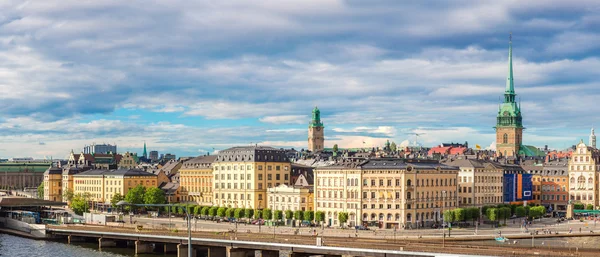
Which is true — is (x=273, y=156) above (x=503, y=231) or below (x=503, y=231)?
above

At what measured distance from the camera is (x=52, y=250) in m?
138

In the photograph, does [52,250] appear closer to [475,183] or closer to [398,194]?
[398,194]

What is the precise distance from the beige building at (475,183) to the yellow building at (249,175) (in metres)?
39.8

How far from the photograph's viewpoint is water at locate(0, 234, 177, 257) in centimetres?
13112

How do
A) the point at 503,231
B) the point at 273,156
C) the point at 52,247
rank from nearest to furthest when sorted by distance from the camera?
the point at 52,247 → the point at 503,231 → the point at 273,156

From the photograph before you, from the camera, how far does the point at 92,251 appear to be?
5384 inches

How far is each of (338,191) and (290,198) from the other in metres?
17.2

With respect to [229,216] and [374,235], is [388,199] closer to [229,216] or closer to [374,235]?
[374,235]

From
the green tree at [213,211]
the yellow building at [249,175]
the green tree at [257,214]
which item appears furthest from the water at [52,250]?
the yellow building at [249,175]

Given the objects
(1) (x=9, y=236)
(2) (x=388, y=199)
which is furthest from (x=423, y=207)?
(1) (x=9, y=236)

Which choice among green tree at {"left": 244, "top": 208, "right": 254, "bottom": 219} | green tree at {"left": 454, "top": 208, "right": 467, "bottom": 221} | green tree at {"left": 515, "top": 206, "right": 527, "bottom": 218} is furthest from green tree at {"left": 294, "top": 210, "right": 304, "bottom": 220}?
green tree at {"left": 515, "top": 206, "right": 527, "bottom": 218}

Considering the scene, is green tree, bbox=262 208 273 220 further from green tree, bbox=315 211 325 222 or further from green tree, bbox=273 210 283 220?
green tree, bbox=315 211 325 222

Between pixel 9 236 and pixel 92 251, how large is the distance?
37.3 m

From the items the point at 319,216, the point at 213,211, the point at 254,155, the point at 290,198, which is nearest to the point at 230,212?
the point at 213,211
